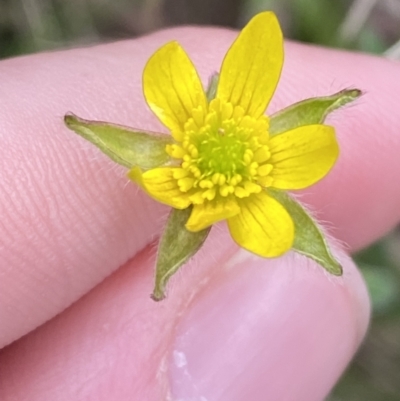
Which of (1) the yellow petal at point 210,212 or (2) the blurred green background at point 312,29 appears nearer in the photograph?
(1) the yellow petal at point 210,212

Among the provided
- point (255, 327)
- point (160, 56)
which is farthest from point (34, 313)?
point (160, 56)

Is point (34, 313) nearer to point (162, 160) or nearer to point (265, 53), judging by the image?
point (162, 160)

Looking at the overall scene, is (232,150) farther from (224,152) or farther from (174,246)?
(174,246)

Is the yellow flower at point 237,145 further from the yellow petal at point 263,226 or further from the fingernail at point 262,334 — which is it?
the fingernail at point 262,334

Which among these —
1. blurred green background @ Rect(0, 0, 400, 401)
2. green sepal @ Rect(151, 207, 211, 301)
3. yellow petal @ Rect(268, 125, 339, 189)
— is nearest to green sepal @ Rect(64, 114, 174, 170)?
green sepal @ Rect(151, 207, 211, 301)

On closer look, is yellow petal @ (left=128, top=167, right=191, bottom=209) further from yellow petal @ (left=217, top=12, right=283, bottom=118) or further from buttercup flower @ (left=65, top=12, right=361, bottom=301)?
yellow petal @ (left=217, top=12, right=283, bottom=118)

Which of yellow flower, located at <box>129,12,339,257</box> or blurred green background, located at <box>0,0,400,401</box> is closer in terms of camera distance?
yellow flower, located at <box>129,12,339,257</box>

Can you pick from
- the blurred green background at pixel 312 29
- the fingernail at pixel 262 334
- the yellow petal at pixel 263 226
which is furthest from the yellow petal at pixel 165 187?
the blurred green background at pixel 312 29

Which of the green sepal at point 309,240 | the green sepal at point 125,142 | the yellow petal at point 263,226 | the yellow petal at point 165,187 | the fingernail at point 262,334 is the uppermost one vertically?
the green sepal at point 125,142
